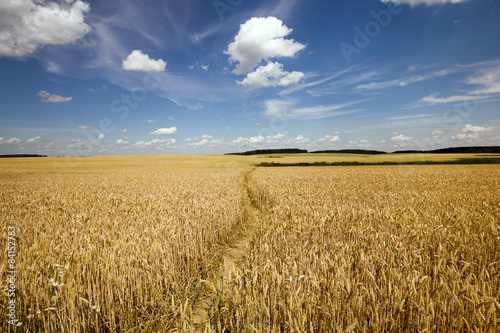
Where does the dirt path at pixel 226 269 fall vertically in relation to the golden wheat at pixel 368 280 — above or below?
below

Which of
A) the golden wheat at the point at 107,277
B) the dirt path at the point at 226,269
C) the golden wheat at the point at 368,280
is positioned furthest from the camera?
the dirt path at the point at 226,269

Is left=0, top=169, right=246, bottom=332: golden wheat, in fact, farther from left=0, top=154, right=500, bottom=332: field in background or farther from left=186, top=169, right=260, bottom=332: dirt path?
left=186, top=169, right=260, bottom=332: dirt path

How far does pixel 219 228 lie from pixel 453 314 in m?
5.31

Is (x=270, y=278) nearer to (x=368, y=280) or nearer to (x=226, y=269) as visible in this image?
(x=368, y=280)

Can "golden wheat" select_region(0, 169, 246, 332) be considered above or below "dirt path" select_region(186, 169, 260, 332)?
above

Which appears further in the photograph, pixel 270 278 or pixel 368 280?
pixel 368 280

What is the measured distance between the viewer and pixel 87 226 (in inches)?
212

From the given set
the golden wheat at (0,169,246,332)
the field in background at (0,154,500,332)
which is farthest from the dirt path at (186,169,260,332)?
the golden wheat at (0,169,246,332)

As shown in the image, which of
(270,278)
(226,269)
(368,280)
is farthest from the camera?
(226,269)

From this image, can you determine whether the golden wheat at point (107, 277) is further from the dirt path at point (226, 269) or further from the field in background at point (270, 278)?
the dirt path at point (226, 269)

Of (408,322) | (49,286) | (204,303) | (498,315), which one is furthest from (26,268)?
(498,315)

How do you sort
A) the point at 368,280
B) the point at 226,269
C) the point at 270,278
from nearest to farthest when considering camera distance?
the point at 270,278
the point at 368,280
the point at 226,269

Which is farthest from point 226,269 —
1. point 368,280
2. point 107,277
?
point 368,280

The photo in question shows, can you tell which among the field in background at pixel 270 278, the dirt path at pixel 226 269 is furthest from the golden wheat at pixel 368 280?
the dirt path at pixel 226 269
